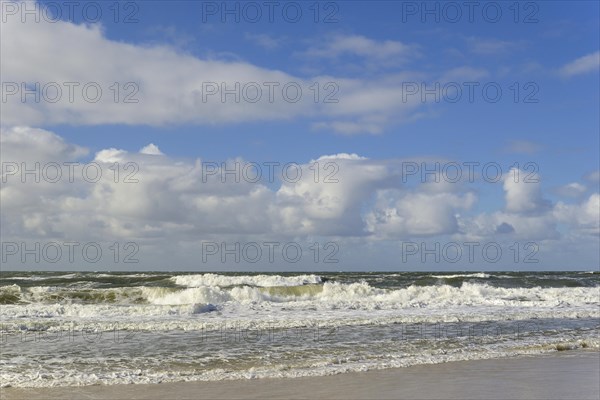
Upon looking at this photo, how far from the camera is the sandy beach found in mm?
8625

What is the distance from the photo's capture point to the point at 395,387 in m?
9.25

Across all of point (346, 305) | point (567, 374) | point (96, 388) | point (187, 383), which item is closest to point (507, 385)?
point (567, 374)

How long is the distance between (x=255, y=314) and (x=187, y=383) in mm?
12727

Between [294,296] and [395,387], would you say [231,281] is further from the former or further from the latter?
[395,387]

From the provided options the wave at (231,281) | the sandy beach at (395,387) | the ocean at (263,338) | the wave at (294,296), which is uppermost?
the sandy beach at (395,387)

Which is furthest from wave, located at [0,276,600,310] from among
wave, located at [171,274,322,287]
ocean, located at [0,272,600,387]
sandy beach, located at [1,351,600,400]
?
sandy beach, located at [1,351,600,400]

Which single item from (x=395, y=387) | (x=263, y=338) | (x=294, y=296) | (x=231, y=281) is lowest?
(x=231, y=281)

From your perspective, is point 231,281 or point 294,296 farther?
point 231,281

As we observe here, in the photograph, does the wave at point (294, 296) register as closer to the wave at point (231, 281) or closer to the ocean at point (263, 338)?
the ocean at point (263, 338)

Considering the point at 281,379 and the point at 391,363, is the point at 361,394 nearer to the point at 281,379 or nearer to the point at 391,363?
the point at 281,379

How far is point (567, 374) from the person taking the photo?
34.0 ft

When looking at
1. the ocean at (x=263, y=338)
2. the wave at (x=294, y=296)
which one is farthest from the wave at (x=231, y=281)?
the ocean at (x=263, y=338)

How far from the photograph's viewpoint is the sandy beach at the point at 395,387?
8625mm

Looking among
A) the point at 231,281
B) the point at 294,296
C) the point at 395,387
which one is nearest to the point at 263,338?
the point at 395,387
